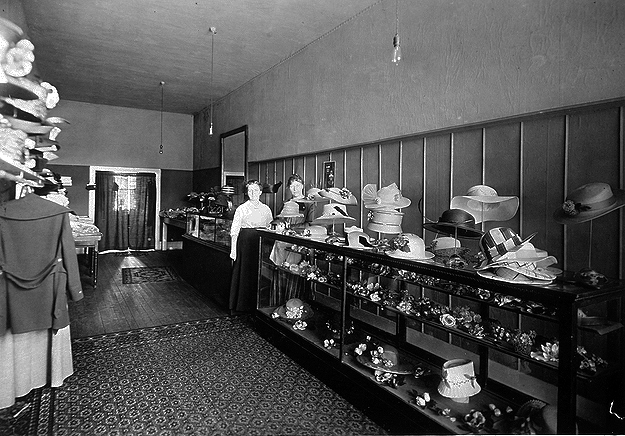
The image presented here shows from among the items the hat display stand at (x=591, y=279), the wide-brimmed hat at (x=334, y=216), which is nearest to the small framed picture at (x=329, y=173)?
the wide-brimmed hat at (x=334, y=216)

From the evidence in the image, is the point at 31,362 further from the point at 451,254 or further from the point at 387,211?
the point at 451,254

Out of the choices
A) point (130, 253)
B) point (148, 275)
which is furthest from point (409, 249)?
point (130, 253)

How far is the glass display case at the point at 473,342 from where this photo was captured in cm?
211

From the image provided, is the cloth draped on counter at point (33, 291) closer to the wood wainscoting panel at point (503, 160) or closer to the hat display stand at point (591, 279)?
the wood wainscoting panel at point (503, 160)

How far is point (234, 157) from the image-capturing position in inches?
337

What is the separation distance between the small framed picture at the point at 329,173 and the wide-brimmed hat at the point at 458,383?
2.91 m

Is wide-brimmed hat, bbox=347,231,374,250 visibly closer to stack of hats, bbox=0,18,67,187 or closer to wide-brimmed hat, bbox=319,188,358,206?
wide-brimmed hat, bbox=319,188,358,206

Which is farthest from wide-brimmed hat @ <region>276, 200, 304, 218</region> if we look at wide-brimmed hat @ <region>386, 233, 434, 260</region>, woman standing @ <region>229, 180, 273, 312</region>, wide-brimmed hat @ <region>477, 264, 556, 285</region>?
wide-brimmed hat @ <region>477, 264, 556, 285</region>

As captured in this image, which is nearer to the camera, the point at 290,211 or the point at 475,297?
the point at 475,297

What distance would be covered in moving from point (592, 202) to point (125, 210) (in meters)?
11.0

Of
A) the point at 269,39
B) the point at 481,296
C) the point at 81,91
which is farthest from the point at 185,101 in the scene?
the point at 481,296

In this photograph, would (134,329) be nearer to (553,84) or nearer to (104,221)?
(553,84)

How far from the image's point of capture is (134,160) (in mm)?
11164

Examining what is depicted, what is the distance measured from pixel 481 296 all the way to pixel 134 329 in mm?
4069
